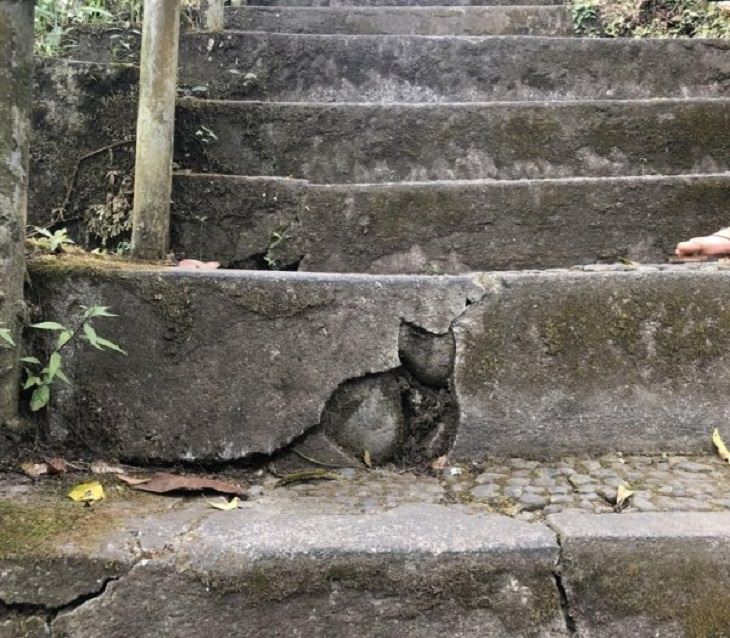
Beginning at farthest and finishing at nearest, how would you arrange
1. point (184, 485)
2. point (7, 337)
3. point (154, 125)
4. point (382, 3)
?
point (382, 3) → point (154, 125) → point (184, 485) → point (7, 337)

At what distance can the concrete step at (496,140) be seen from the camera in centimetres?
251

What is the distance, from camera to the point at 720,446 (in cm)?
161

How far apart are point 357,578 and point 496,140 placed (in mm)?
1824

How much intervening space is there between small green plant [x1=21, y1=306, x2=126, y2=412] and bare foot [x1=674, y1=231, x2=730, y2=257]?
1.61 m

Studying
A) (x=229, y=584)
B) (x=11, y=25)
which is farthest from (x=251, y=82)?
(x=229, y=584)

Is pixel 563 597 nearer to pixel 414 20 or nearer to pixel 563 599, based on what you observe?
pixel 563 599

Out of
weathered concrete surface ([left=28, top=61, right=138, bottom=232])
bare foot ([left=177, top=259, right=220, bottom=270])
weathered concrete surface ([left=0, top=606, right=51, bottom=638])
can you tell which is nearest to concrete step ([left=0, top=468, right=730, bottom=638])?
weathered concrete surface ([left=0, top=606, right=51, bottom=638])

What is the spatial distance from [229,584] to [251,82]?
2.27m

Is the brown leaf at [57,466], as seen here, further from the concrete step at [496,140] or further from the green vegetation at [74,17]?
the green vegetation at [74,17]

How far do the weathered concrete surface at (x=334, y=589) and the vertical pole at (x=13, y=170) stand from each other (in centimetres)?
57

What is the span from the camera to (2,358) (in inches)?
56.9

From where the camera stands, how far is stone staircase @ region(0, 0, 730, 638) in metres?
1.21

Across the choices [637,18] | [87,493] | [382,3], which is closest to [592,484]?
[87,493]

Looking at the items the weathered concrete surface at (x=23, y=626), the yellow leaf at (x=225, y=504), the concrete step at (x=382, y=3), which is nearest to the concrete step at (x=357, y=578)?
the weathered concrete surface at (x=23, y=626)
